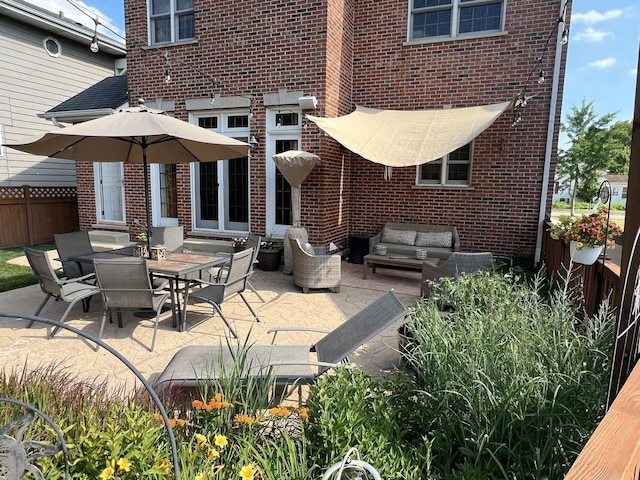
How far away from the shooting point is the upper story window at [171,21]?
8.88m

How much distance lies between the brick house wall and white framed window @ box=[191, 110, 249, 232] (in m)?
0.29

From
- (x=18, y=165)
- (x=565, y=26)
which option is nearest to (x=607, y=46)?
(x=565, y=26)

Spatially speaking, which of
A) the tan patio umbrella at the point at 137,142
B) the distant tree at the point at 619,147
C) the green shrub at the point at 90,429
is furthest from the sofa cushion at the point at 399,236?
the distant tree at the point at 619,147

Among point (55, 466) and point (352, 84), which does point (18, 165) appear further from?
point (55, 466)

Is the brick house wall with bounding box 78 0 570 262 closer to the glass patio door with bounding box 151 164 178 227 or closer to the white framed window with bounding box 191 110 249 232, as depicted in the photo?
the white framed window with bounding box 191 110 249 232

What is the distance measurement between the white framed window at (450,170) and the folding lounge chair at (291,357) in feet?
19.9

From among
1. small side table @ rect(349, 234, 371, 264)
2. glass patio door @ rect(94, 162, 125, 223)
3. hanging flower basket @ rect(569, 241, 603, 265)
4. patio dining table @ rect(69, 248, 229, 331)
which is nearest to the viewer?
hanging flower basket @ rect(569, 241, 603, 265)

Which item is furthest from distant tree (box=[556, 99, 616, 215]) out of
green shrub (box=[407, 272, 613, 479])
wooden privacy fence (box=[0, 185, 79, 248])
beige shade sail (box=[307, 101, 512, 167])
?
green shrub (box=[407, 272, 613, 479])

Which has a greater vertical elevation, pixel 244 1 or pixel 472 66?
pixel 244 1

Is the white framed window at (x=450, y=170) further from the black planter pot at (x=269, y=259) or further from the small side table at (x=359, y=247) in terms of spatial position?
the black planter pot at (x=269, y=259)

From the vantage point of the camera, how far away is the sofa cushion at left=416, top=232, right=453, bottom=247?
818 cm

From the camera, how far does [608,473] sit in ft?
3.23

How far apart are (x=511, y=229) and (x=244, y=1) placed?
286 inches

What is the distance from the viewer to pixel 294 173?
7582 millimetres
